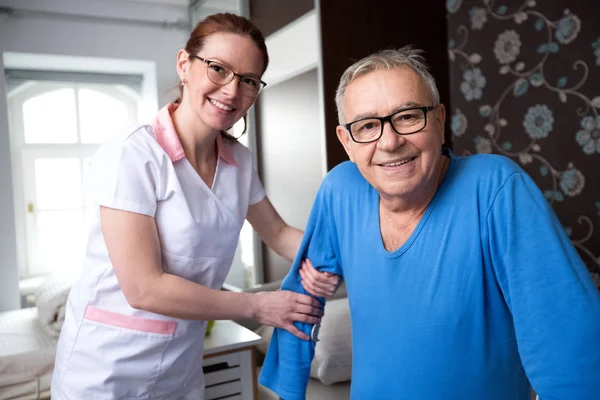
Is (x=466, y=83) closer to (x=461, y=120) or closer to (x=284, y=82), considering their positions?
(x=461, y=120)

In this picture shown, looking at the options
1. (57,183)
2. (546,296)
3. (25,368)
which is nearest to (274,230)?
(546,296)

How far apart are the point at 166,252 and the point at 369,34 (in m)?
1.84

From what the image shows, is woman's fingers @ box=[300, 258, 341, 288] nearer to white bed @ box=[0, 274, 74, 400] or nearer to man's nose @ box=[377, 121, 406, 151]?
man's nose @ box=[377, 121, 406, 151]

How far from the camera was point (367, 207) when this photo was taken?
3.59ft

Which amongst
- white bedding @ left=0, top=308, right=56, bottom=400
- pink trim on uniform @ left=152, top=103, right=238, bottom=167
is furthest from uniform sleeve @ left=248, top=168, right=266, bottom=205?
white bedding @ left=0, top=308, right=56, bottom=400

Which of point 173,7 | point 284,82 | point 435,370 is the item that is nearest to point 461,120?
point 284,82

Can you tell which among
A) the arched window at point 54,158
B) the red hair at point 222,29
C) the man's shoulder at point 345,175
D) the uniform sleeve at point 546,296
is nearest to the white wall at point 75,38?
the arched window at point 54,158

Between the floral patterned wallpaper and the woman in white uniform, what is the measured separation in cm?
158

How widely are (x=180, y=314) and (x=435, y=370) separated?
0.56m

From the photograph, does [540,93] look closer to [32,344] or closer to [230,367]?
[230,367]

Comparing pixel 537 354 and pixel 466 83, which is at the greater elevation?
pixel 466 83

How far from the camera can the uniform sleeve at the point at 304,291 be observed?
1203 mm

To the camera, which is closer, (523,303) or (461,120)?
(523,303)

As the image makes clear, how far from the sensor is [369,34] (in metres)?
2.61
